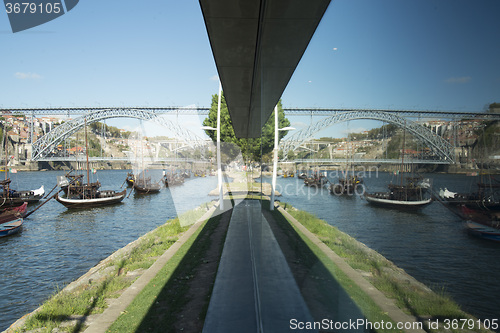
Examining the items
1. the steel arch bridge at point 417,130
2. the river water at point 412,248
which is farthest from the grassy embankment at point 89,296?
the steel arch bridge at point 417,130

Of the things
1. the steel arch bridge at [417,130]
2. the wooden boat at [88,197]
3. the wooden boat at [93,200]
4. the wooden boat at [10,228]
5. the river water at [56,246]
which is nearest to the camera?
the steel arch bridge at [417,130]

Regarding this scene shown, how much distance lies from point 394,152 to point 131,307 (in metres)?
4.53

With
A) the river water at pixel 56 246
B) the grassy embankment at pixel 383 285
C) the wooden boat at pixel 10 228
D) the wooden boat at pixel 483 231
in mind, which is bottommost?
the river water at pixel 56 246

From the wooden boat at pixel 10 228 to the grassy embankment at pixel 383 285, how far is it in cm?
1700

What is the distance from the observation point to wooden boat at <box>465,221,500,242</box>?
72cm

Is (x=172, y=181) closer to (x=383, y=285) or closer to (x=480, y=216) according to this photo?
(x=383, y=285)

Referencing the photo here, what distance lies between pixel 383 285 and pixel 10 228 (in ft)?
57.4

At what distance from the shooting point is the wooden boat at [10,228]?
14.6 meters

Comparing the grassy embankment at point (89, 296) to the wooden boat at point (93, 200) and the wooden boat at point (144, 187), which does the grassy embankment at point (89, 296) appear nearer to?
the wooden boat at point (93, 200)

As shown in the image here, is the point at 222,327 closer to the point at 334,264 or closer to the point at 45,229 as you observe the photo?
the point at 334,264

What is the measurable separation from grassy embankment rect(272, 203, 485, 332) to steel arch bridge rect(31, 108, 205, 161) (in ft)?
234

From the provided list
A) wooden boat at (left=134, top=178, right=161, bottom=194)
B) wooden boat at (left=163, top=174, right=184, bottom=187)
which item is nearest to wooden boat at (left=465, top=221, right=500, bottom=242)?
wooden boat at (left=134, top=178, right=161, bottom=194)

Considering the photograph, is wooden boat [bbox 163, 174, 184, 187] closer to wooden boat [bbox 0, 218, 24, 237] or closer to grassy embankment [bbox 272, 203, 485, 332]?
wooden boat [bbox 0, 218, 24, 237]

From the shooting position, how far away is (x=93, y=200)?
83.9 feet
